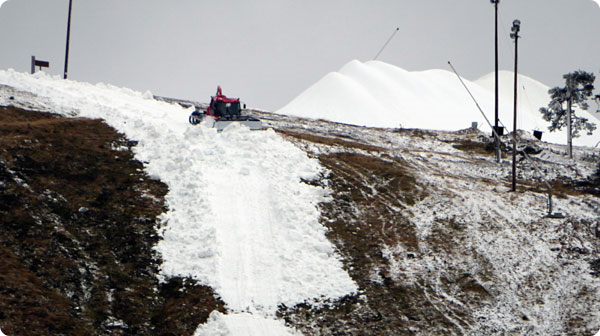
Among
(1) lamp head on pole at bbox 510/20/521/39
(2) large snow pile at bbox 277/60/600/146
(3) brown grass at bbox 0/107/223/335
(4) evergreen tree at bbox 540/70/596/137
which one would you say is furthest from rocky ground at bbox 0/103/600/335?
(2) large snow pile at bbox 277/60/600/146

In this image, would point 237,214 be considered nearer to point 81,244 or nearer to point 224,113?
point 81,244

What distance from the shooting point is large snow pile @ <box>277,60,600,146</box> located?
7000 centimetres

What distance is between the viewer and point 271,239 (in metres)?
21.5

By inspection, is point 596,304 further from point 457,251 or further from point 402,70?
point 402,70

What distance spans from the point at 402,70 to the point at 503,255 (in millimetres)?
68772

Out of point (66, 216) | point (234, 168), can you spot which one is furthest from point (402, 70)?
point (66, 216)

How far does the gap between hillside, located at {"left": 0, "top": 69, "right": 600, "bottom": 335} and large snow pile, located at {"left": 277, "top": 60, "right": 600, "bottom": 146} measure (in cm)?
3888

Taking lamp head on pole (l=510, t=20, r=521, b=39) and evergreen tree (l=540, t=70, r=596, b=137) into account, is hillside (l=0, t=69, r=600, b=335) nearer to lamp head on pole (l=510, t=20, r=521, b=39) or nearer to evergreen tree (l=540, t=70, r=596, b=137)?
lamp head on pole (l=510, t=20, r=521, b=39)

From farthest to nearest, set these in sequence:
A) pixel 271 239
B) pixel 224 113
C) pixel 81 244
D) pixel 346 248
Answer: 1. pixel 224 113
2. pixel 346 248
3. pixel 271 239
4. pixel 81 244

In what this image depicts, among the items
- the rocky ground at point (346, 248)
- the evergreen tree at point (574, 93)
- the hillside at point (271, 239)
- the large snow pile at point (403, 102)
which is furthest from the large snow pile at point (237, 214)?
the large snow pile at point (403, 102)

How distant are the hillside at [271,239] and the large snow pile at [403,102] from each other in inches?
1531

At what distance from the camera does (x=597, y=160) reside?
39.2 meters

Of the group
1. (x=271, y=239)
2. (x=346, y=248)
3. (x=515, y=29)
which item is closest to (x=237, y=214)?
(x=271, y=239)

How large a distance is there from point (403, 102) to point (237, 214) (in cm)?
5584
